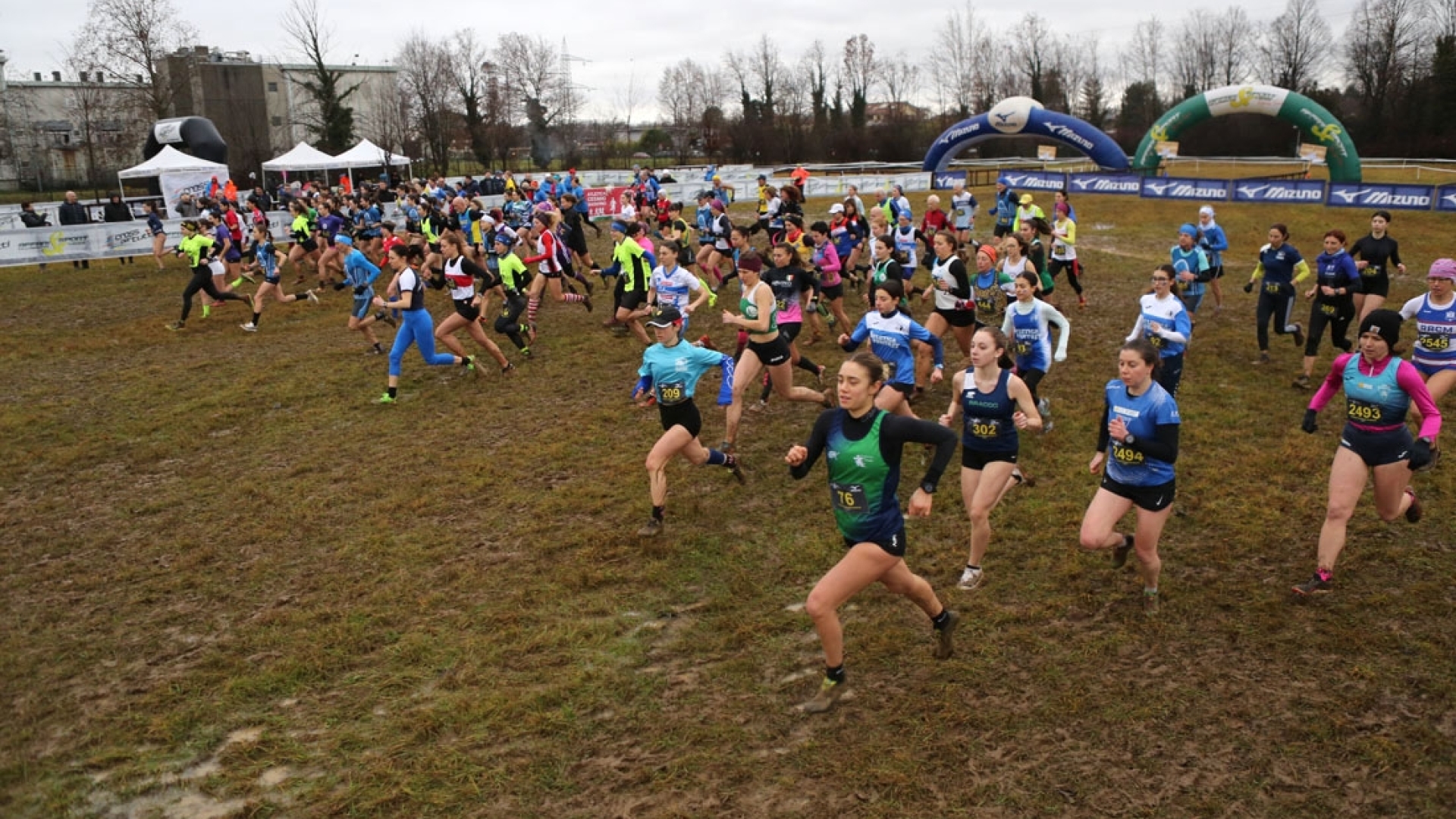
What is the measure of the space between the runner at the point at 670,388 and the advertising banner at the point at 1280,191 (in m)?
27.8

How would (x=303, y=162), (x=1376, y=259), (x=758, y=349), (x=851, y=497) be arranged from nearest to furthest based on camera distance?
(x=851, y=497), (x=758, y=349), (x=1376, y=259), (x=303, y=162)

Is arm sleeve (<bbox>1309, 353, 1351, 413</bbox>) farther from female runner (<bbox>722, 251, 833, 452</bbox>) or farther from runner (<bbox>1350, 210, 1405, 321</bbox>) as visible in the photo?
runner (<bbox>1350, 210, 1405, 321</bbox>)

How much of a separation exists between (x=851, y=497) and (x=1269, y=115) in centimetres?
3877

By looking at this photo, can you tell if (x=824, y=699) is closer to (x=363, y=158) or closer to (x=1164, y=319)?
(x=1164, y=319)

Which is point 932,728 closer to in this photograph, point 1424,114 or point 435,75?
point 1424,114

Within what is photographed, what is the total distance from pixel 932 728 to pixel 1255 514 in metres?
4.52

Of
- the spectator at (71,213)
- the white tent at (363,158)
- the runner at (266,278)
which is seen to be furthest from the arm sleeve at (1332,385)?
the white tent at (363,158)

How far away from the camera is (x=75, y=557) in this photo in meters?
8.59

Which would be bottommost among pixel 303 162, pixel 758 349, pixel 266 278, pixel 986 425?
pixel 986 425

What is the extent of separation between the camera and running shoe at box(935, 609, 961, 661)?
19.9 feet

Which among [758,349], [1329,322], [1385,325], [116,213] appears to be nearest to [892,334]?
[758,349]

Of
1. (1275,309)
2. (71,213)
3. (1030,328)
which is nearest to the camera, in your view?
(1030,328)

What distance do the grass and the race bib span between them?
1293mm

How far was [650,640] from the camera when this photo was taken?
21.8 feet
